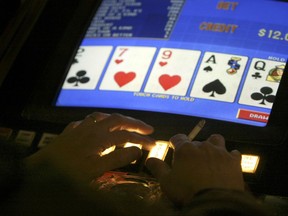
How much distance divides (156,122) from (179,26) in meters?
0.32

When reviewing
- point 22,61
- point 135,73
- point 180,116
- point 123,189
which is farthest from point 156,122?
point 22,61

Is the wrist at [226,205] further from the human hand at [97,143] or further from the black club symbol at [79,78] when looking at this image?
the black club symbol at [79,78]

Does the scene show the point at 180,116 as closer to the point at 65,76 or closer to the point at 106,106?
the point at 106,106

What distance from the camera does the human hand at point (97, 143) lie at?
1.21 metres

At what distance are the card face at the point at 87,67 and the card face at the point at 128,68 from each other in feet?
0.10

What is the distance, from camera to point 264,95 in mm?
1372

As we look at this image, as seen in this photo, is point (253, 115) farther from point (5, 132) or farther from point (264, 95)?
point (5, 132)

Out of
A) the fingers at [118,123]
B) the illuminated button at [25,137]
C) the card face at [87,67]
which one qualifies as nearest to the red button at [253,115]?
the fingers at [118,123]

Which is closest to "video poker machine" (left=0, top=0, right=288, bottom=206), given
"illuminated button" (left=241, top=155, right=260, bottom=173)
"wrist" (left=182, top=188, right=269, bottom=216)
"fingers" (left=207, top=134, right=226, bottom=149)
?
"illuminated button" (left=241, top=155, right=260, bottom=173)

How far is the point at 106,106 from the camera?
4.93 feet

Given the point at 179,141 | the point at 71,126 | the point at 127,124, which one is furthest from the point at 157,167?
the point at 71,126

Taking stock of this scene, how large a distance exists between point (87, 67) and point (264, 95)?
53 cm

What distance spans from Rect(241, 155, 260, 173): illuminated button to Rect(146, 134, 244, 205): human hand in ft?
0.41

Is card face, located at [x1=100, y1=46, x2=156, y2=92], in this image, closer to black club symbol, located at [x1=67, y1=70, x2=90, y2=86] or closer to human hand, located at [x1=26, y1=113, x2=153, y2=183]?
black club symbol, located at [x1=67, y1=70, x2=90, y2=86]
